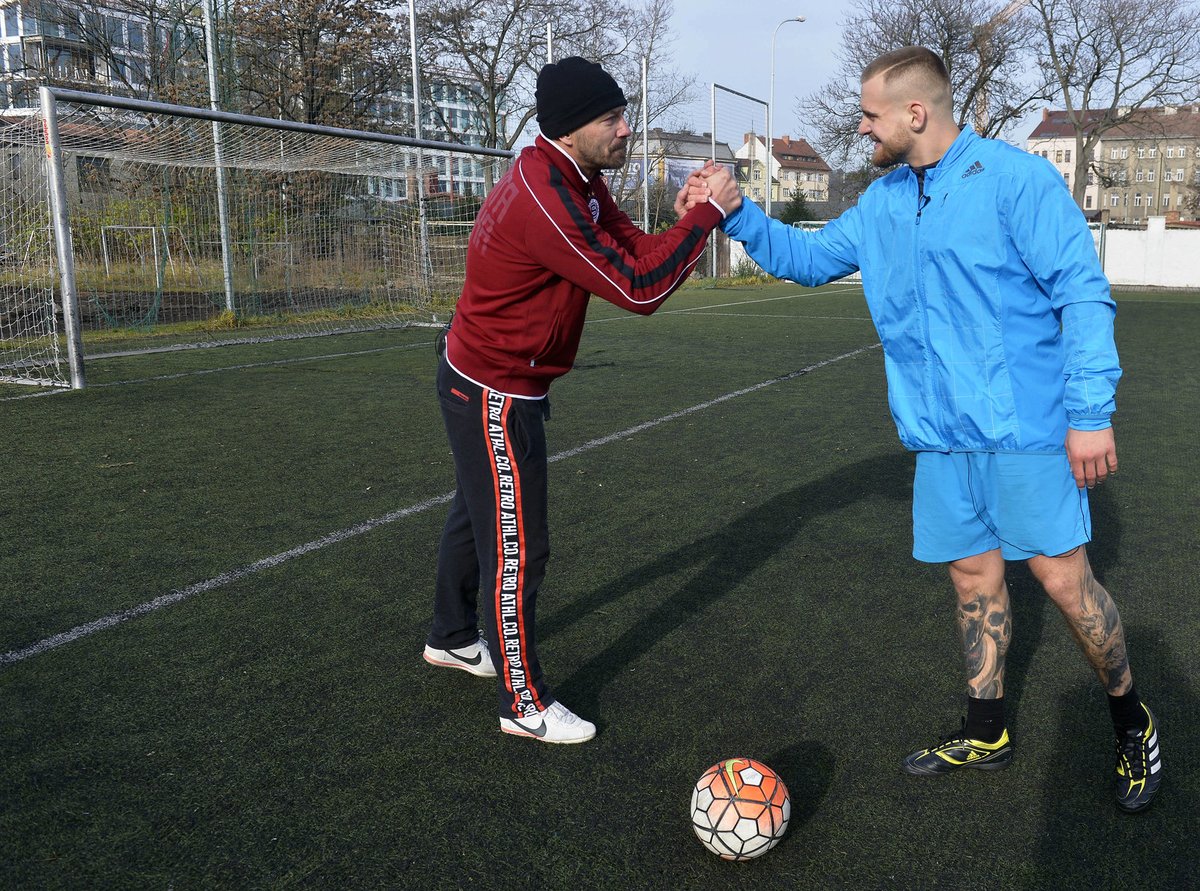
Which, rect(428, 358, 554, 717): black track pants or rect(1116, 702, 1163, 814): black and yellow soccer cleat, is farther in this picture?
rect(428, 358, 554, 717): black track pants

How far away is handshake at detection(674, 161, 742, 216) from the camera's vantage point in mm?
2967

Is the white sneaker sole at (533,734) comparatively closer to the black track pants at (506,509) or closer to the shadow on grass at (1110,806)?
the black track pants at (506,509)

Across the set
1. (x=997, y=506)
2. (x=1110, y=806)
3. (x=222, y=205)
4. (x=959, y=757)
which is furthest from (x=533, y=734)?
(x=222, y=205)

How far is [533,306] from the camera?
9.14 feet

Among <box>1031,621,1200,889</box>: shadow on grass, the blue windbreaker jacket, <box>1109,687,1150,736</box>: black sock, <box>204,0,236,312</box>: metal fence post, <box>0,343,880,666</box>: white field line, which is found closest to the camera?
<box>1031,621,1200,889</box>: shadow on grass

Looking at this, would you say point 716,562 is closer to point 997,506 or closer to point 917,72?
point 997,506

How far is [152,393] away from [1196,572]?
8416 mm

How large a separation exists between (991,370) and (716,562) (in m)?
2.19

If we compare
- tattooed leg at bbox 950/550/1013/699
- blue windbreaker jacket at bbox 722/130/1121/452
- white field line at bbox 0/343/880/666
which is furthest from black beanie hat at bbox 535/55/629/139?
white field line at bbox 0/343/880/666

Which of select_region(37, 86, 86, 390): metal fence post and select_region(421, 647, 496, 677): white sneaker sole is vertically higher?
select_region(37, 86, 86, 390): metal fence post

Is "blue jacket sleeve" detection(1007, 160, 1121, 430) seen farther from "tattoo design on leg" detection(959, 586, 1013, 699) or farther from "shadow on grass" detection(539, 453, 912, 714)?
"shadow on grass" detection(539, 453, 912, 714)

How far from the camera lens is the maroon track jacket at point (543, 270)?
2656 millimetres

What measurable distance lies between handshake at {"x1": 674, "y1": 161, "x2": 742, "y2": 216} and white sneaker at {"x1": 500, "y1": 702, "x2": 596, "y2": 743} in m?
1.57

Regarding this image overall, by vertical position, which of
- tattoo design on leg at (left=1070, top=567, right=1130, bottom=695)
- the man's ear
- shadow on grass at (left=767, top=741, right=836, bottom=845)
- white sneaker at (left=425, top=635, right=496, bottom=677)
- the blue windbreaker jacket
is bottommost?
shadow on grass at (left=767, top=741, right=836, bottom=845)
